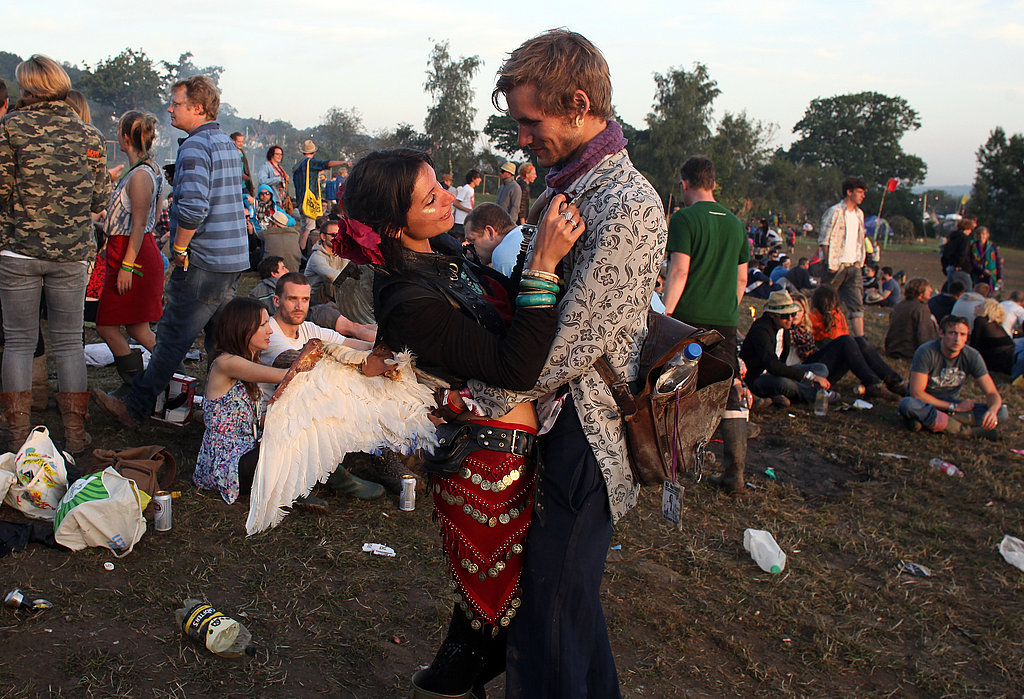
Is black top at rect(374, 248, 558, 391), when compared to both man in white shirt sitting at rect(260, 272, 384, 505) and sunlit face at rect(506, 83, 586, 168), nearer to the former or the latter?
sunlit face at rect(506, 83, 586, 168)

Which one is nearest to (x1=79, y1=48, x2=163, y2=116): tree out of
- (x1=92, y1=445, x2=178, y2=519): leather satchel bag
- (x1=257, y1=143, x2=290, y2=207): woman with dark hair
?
(x1=257, y1=143, x2=290, y2=207): woman with dark hair

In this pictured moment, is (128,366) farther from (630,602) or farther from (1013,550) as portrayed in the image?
(1013,550)

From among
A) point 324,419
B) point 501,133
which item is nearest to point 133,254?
point 324,419

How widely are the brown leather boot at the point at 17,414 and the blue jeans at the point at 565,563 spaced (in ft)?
12.8

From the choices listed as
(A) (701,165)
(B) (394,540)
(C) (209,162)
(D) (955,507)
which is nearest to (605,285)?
(B) (394,540)

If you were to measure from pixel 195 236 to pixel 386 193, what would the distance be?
3779 mm

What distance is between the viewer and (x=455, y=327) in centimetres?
169

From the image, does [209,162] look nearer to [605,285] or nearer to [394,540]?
[394,540]

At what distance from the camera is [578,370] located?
173 cm

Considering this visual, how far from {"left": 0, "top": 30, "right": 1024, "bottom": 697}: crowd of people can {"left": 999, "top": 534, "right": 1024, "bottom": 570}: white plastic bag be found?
1.53 metres

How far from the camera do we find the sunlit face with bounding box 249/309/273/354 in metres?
4.34

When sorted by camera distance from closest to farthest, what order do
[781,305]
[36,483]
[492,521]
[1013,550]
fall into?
[492,521]
[36,483]
[1013,550]
[781,305]

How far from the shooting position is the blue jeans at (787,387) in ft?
23.8

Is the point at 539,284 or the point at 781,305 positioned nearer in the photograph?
the point at 539,284
